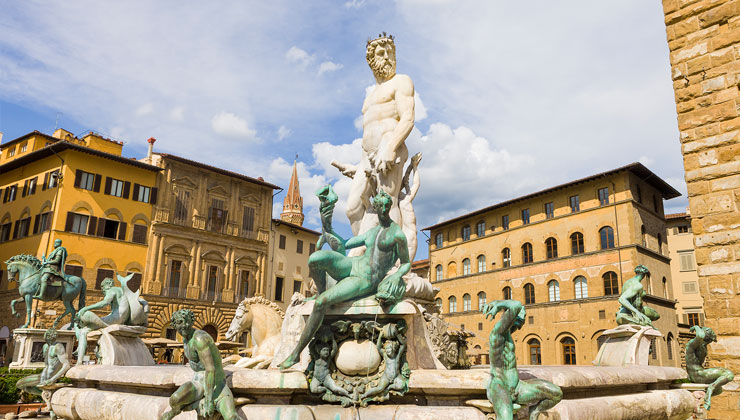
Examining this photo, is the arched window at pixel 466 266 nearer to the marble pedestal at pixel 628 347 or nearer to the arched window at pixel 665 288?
the arched window at pixel 665 288

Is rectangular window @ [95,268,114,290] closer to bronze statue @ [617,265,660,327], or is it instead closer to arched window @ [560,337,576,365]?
arched window @ [560,337,576,365]

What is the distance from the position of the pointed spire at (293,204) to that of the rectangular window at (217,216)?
46.6 meters

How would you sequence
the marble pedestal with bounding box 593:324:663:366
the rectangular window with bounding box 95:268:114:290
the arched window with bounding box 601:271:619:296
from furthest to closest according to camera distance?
1. the arched window with bounding box 601:271:619:296
2. the rectangular window with bounding box 95:268:114:290
3. the marble pedestal with bounding box 593:324:663:366

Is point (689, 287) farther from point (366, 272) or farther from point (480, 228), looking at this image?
point (366, 272)

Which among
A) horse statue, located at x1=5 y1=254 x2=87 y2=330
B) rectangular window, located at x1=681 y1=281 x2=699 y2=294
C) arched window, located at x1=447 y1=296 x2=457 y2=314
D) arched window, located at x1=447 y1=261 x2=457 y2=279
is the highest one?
arched window, located at x1=447 y1=261 x2=457 y2=279

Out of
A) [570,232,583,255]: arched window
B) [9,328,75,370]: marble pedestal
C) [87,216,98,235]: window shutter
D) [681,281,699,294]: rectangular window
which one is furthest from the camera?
[681,281,699,294]: rectangular window

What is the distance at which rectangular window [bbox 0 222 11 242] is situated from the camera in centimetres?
3831

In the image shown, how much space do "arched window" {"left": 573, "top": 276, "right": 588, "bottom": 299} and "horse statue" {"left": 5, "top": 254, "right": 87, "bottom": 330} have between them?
33612 mm

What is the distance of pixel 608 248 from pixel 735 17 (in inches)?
1285

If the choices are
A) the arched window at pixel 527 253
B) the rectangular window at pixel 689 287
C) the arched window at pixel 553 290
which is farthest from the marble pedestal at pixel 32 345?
the rectangular window at pixel 689 287

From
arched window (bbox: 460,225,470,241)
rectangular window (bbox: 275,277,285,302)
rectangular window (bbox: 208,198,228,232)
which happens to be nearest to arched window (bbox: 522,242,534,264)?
arched window (bbox: 460,225,470,241)

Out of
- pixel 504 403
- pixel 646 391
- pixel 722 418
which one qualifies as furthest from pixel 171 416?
pixel 722 418

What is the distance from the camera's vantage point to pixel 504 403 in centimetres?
403

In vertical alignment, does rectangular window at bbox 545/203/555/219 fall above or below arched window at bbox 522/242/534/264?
above
